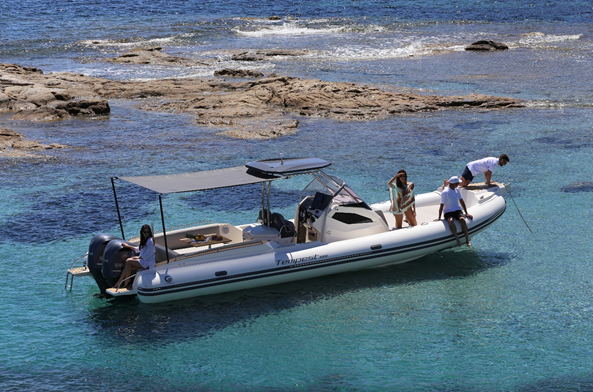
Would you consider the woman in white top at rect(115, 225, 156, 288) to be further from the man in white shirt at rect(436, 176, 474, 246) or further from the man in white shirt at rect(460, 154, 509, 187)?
the man in white shirt at rect(460, 154, 509, 187)

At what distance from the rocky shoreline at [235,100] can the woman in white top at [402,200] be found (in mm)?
9754

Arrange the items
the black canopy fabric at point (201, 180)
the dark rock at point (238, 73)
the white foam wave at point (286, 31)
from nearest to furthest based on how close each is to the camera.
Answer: the black canopy fabric at point (201, 180)
the dark rock at point (238, 73)
the white foam wave at point (286, 31)

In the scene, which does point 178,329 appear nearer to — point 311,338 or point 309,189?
point 311,338

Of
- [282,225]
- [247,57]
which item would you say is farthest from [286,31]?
[282,225]

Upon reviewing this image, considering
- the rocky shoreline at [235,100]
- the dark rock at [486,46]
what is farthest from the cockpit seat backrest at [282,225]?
the dark rock at [486,46]

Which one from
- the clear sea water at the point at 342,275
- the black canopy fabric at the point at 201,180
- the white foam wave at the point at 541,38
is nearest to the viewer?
the clear sea water at the point at 342,275

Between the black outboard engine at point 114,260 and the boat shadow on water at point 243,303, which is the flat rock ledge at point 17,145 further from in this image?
the boat shadow on water at point 243,303

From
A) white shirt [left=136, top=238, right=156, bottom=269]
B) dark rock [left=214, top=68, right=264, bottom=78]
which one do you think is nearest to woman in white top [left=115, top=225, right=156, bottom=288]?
white shirt [left=136, top=238, right=156, bottom=269]

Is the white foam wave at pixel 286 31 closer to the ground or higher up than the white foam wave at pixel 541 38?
higher up

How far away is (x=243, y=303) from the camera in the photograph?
1160 centimetres

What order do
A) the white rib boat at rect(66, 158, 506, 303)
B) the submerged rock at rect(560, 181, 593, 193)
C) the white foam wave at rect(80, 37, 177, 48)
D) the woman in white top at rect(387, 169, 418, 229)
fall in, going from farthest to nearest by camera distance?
the white foam wave at rect(80, 37, 177, 48)
the submerged rock at rect(560, 181, 593, 193)
the woman in white top at rect(387, 169, 418, 229)
the white rib boat at rect(66, 158, 506, 303)

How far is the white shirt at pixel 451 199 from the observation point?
12969 millimetres

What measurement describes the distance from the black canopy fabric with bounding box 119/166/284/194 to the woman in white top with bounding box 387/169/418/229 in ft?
8.42

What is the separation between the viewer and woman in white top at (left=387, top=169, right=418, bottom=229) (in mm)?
13195
